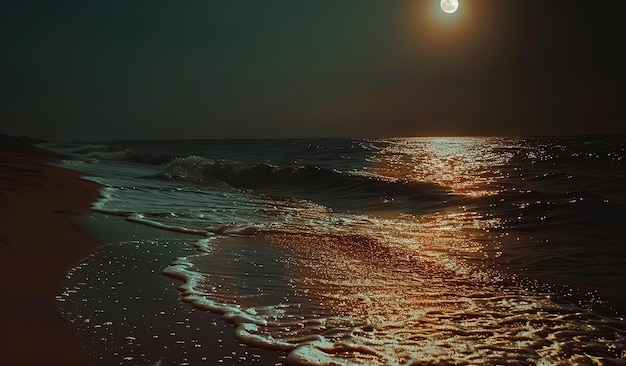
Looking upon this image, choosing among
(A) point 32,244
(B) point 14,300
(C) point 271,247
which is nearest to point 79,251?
(A) point 32,244

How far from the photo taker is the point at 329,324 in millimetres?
3502

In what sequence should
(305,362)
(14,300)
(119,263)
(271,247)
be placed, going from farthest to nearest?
(271,247)
(119,263)
(14,300)
(305,362)

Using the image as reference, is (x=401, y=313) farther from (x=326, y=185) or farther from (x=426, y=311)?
(x=326, y=185)

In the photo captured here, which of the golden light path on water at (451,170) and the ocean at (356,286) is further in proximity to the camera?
the golden light path on water at (451,170)

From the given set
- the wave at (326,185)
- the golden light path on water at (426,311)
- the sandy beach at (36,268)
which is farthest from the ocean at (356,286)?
the wave at (326,185)

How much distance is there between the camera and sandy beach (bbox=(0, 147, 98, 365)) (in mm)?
2719

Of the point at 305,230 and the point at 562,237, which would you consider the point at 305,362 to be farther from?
the point at 562,237

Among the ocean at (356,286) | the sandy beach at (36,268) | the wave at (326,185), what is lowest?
the wave at (326,185)

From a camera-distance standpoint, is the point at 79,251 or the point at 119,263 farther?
the point at 79,251

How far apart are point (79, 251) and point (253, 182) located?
14.2 meters

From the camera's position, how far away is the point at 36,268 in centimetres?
421

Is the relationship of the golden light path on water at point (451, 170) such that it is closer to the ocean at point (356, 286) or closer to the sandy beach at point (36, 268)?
the ocean at point (356, 286)

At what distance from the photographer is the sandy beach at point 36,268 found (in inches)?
107

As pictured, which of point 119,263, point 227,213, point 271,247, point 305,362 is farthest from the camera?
point 227,213
